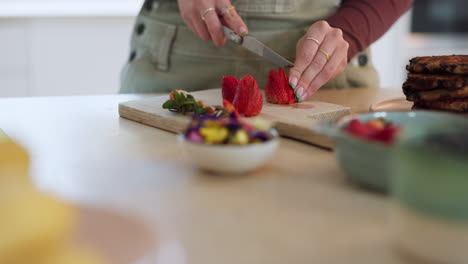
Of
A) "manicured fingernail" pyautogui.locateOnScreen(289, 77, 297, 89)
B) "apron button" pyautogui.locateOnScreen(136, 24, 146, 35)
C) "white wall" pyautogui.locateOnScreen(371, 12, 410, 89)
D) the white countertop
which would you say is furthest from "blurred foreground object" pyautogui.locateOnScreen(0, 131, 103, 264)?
"white wall" pyautogui.locateOnScreen(371, 12, 410, 89)

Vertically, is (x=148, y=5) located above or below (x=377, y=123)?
above

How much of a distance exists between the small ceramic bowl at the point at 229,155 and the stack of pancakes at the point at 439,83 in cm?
42

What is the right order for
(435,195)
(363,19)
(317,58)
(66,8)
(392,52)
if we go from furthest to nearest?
1. (392,52)
2. (66,8)
3. (363,19)
4. (317,58)
5. (435,195)

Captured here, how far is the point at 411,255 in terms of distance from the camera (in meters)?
0.48

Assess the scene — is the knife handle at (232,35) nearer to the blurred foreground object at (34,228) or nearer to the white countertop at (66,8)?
the blurred foreground object at (34,228)

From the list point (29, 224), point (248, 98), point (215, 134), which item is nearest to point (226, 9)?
point (248, 98)

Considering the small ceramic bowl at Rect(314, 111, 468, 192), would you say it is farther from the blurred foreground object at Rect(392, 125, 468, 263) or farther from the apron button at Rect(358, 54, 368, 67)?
the apron button at Rect(358, 54, 368, 67)

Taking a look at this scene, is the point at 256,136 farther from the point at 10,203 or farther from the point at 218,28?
the point at 218,28

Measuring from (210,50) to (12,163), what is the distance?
0.86 meters

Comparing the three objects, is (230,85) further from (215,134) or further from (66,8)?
(66,8)

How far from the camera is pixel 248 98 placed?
0.98 meters

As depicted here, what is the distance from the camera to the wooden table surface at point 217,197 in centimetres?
50

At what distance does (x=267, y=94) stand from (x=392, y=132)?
0.51m

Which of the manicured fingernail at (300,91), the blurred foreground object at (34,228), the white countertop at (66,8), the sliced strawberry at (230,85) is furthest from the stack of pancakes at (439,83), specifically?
the white countertop at (66,8)
